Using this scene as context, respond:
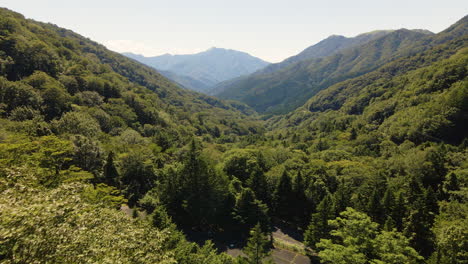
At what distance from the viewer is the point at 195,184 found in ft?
150

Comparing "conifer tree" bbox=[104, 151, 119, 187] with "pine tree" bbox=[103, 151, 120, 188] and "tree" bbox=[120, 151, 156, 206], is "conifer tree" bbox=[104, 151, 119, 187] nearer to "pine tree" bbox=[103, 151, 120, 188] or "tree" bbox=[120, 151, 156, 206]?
"pine tree" bbox=[103, 151, 120, 188]

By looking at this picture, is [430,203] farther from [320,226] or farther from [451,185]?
[320,226]

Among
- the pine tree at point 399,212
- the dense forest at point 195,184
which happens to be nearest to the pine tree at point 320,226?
the dense forest at point 195,184

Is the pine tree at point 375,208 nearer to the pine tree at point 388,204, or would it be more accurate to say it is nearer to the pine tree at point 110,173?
the pine tree at point 388,204

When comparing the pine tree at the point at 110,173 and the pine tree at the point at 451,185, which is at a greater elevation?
the pine tree at the point at 451,185

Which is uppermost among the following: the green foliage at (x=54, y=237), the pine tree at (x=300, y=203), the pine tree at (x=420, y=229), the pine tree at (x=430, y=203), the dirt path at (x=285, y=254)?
the green foliage at (x=54, y=237)

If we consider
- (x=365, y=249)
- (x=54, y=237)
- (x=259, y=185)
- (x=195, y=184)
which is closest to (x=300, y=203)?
(x=259, y=185)

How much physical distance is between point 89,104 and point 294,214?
8304 cm

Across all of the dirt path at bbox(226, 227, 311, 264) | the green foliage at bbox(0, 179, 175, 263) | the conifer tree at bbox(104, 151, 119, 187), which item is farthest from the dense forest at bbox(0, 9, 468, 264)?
the dirt path at bbox(226, 227, 311, 264)

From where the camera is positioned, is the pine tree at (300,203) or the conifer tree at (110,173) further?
the pine tree at (300,203)

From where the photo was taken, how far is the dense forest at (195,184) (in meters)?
13.6

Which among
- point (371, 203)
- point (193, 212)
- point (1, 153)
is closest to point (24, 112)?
point (1, 153)

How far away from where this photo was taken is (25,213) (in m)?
9.99

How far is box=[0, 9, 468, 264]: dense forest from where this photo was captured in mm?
13570
